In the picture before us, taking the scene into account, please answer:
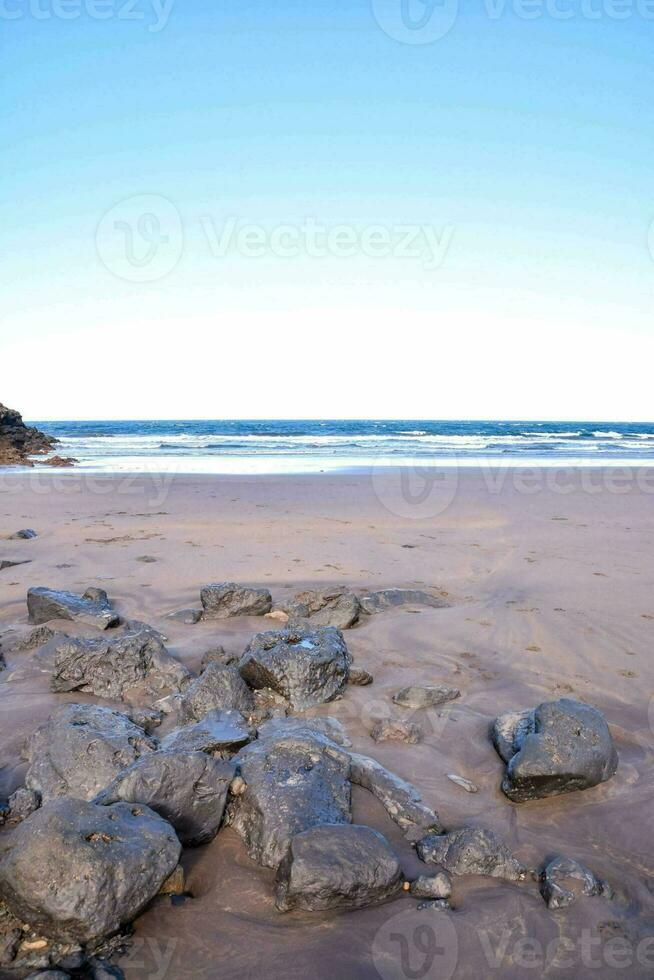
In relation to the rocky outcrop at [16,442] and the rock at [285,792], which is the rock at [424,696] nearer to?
the rock at [285,792]

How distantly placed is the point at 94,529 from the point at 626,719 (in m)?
7.21

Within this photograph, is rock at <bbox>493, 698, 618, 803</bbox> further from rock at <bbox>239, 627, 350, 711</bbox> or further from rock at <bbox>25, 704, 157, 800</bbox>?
rock at <bbox>25, 704, 157, 800</bbox>

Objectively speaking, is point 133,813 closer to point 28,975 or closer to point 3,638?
point 28,975

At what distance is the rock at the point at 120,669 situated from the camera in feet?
12.8

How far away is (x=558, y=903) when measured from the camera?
2.31 m

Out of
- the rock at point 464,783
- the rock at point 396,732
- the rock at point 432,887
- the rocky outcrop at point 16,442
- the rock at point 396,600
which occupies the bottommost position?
the rock at point 464,783

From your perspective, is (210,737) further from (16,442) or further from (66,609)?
(16,442)

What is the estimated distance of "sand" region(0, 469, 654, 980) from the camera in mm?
2146

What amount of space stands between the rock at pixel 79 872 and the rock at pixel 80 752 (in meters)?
0.57

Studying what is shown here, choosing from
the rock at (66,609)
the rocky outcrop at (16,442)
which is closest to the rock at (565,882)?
the rock at (66,609)

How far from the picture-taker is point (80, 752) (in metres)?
2.94

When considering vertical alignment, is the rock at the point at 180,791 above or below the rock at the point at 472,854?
above

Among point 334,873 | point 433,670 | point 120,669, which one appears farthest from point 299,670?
point 334,873

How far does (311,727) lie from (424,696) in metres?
0.80
